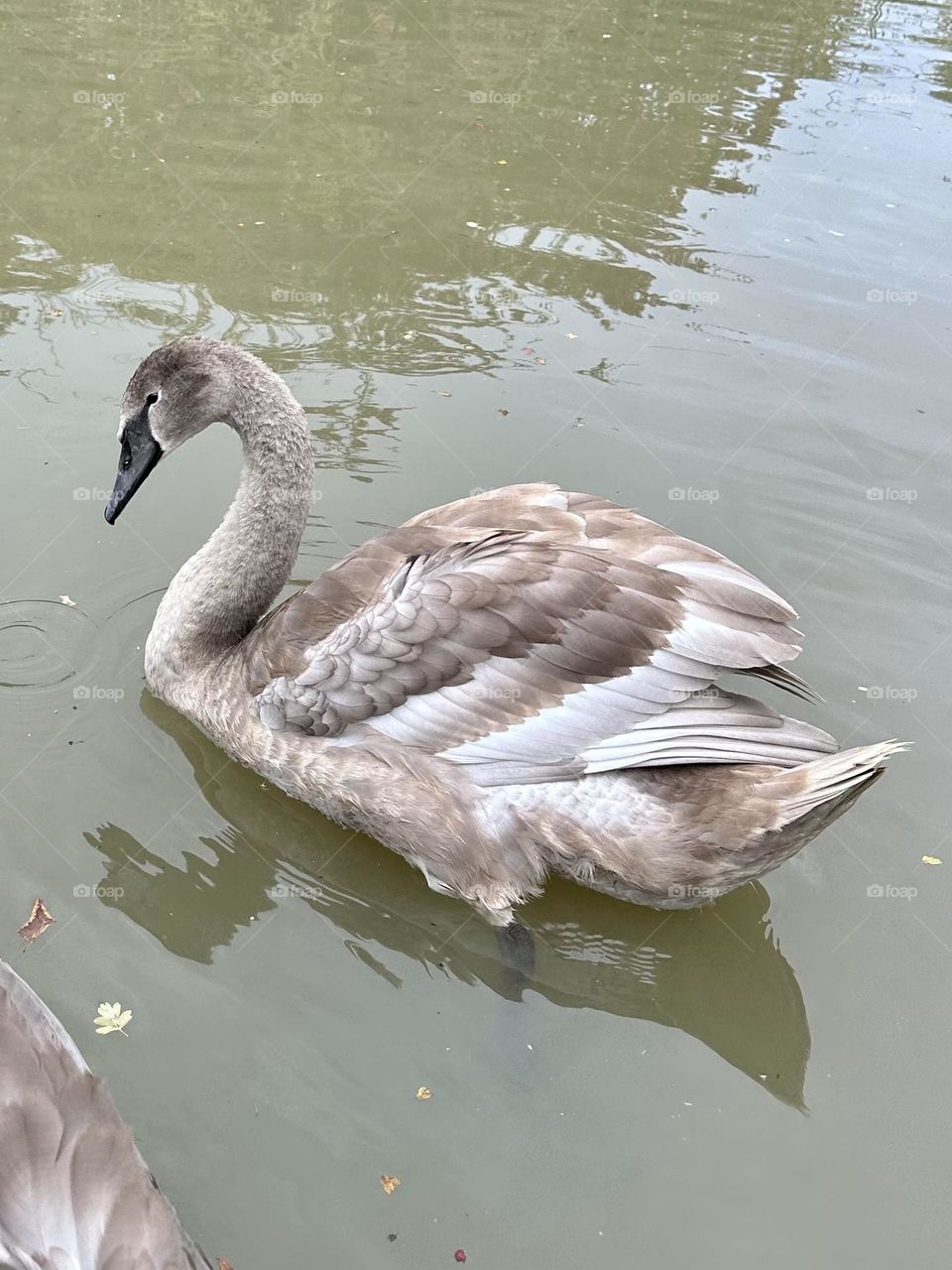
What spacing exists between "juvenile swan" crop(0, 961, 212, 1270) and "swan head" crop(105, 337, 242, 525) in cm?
296

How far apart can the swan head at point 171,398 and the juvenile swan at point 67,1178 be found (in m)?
2.96

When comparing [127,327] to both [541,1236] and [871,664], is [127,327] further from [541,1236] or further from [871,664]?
[541,1236]

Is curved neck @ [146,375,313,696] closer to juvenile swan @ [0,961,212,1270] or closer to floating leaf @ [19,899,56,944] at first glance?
floating leaf @ [19,899,56,944]

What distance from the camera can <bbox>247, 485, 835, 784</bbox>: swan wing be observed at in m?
4.32

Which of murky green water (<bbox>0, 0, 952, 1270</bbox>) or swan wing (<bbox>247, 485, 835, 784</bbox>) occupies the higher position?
swan wing (<bbox>247, 485, 835, 784</bbox>)

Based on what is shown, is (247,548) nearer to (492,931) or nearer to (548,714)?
(548,714)

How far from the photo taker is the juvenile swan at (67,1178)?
2.32 m

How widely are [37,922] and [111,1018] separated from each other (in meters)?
0.53

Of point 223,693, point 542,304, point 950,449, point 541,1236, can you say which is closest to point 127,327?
point 542,304

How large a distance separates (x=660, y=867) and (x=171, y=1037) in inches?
69.2

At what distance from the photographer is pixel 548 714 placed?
4.39 metres

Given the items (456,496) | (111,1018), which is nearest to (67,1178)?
(111,1018)

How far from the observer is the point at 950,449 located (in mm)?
7289

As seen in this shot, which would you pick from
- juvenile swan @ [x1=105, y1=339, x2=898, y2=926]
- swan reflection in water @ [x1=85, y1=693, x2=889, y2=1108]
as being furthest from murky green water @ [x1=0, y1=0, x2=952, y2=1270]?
juvenile swan @ [x1=105, y1=339, x2=898, y2=926]
